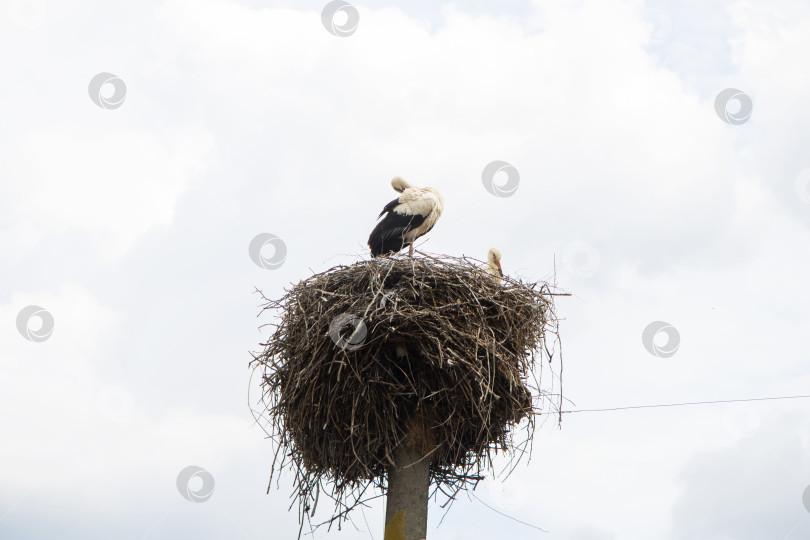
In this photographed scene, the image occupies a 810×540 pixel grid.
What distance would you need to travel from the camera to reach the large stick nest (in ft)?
16.8

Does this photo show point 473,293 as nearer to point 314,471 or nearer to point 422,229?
point 314,471

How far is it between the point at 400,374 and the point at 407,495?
30.2 inches

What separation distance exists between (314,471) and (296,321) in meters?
1.02

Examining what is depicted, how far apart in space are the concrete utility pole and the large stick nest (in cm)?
9

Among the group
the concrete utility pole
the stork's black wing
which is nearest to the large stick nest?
the concrete utility pole

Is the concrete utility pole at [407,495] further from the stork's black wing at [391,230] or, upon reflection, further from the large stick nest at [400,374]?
the stork's black wing at [391,230]

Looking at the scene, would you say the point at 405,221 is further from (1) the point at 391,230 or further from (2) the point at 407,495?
(2) the point at 407,495

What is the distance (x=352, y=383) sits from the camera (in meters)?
5.16

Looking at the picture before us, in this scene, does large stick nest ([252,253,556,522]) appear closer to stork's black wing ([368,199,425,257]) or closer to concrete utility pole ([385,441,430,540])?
concrete utility pole ([385,441,430,540])

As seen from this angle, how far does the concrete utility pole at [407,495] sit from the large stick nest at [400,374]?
0.29 feet

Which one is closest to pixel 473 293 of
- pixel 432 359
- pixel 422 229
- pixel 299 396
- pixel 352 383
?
pixel 432 359

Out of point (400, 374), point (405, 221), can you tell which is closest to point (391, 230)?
point (405, 221)

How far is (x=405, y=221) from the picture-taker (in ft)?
25.7

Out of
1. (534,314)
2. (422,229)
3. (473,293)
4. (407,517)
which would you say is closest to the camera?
(407,517)
